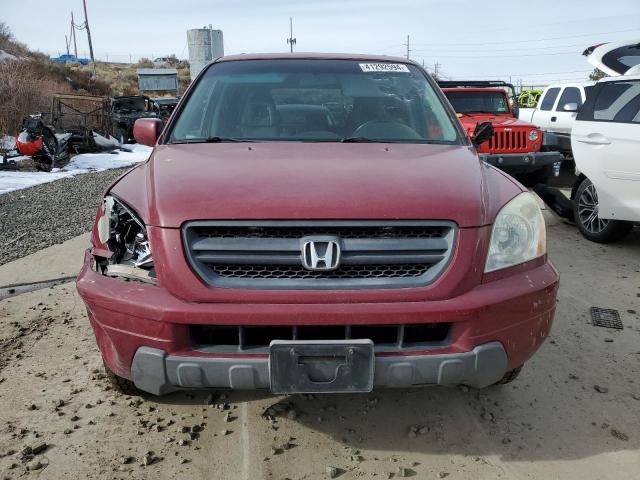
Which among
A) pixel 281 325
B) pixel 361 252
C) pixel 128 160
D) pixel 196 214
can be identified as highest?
pixel 196 214

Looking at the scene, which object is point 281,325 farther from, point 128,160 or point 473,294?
point 128,160

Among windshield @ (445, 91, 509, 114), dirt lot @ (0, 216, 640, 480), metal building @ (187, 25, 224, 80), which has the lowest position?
dirt lot @ (0, 216, 640, 480)

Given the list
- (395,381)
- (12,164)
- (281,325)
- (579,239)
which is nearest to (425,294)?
(395,381)

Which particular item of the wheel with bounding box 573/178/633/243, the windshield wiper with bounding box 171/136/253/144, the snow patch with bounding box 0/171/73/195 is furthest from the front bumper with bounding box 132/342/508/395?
the snow patch with bounding box 0/171/73/195

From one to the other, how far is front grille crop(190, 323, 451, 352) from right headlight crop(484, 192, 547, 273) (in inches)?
14.0

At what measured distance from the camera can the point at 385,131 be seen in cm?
313

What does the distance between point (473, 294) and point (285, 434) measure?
1.12 m

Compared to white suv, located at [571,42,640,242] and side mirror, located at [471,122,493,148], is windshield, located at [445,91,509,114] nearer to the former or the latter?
white suv, located at [571,42,640,242]

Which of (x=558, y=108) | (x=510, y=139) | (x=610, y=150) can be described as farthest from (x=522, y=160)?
(x=558, y=108)

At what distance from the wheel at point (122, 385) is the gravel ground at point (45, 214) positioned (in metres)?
3.31

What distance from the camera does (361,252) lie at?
2.09 m

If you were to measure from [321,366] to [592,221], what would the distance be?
4.98 m

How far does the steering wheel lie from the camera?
10.1ft

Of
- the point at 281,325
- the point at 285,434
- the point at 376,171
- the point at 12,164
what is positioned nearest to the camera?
the point at 281,325
